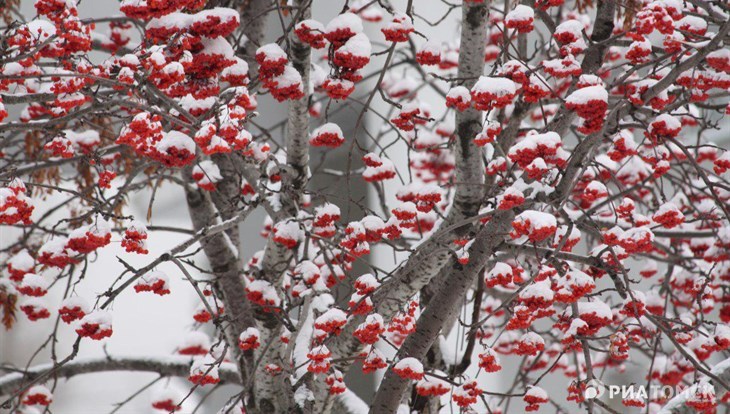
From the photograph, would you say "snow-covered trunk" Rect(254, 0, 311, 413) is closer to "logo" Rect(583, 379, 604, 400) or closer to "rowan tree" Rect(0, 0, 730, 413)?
"rowan tree" Rect(0, 0, 730, 413)

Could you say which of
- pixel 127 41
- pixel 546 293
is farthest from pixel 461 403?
pixel 127 41

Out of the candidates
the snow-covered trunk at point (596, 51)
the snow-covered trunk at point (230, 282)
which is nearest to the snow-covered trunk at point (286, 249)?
the snow-covered trunk at point (230, 282)

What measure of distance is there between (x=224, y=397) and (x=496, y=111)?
484 centimetres

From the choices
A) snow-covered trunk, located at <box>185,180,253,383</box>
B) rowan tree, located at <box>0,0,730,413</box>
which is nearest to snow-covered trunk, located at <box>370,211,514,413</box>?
rowan tree, located at <box>0,0,730,413</box>

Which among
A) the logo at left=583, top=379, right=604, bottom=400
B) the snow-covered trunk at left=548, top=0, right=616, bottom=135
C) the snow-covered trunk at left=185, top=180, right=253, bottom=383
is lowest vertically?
the logo at left=583, top=379, right=604, bottom=400

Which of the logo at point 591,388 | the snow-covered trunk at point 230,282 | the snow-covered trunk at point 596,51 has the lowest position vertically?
the logo at point 591,388

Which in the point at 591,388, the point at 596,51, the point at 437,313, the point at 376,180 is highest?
the point at 596,51

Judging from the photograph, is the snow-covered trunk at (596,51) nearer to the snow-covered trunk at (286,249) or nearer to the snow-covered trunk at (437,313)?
the snow-covered trunk at (437,313)

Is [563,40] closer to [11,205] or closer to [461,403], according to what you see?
[461,403]

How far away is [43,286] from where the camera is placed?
2959 mm

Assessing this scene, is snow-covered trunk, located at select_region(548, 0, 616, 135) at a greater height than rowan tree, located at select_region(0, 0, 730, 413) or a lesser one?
greater

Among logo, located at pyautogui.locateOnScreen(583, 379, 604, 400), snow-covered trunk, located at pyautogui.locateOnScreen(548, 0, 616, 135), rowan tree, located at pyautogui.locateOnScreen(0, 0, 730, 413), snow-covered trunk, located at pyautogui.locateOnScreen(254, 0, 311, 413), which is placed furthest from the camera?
snow-covered trunk, located at pyautogui.locateOnScreen(254, 0, 311, 413)

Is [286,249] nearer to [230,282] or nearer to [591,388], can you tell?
[230,282]

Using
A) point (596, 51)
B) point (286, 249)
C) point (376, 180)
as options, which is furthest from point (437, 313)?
point (596, 51)
